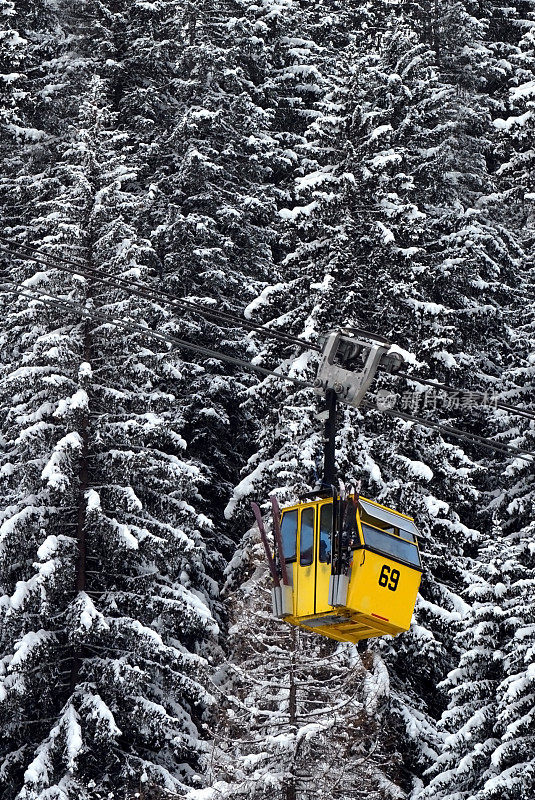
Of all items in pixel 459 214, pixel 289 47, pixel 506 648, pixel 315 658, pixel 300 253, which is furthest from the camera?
pixel 289 47

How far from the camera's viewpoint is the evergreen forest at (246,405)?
2709cm

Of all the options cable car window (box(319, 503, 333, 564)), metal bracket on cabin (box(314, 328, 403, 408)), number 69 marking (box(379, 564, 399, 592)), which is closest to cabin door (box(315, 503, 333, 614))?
cable car window (box(319, 503, 333, 564))

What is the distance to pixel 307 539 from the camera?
757 inches

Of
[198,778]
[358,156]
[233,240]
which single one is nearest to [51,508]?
[198,778]

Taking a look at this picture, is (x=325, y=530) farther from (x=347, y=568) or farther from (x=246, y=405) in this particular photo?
(x=246, y=405)

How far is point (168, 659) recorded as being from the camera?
94.3 feet

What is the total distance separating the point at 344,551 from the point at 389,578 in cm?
74

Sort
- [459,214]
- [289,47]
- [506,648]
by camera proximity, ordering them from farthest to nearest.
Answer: [289,47], [459,214], [506,648]

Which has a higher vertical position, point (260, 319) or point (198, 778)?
point (260, 319)

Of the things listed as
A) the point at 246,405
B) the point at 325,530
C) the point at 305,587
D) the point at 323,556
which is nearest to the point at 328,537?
the point at 325,530

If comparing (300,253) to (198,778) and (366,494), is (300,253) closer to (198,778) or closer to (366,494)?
(366,494)

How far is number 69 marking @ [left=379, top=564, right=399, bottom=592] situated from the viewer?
18.9m

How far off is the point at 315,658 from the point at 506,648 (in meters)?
3.97

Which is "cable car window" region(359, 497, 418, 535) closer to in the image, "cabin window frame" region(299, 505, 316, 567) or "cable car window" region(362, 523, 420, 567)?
"cable car window" region(362, 523, 420, 567)
